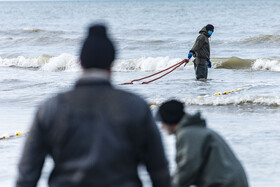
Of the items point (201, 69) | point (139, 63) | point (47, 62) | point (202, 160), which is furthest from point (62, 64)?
A: point (202, 160)

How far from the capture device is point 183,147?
311 centimetres

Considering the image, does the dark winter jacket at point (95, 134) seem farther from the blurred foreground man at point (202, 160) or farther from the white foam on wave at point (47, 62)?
the white foam on wave at point (47, 62)

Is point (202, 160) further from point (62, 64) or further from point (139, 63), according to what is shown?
point (62, 64)

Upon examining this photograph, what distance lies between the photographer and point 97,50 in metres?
2.29

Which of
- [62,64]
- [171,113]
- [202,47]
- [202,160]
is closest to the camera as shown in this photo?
[202,160]

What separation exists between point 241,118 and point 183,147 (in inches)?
257

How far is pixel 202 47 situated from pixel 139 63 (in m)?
8.35

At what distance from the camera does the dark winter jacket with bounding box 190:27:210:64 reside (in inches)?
489

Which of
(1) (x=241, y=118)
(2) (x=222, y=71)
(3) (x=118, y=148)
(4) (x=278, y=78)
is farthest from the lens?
(2) (x=222, y=71)

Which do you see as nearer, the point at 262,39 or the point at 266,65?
the point at 266,65

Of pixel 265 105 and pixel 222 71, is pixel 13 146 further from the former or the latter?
pixel 222 71

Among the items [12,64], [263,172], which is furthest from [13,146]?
[12,64]

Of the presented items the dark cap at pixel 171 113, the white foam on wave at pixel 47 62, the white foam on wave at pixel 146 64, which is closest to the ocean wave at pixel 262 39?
the white foam on wave at pixel 146 64

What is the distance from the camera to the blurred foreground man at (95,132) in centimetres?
221
